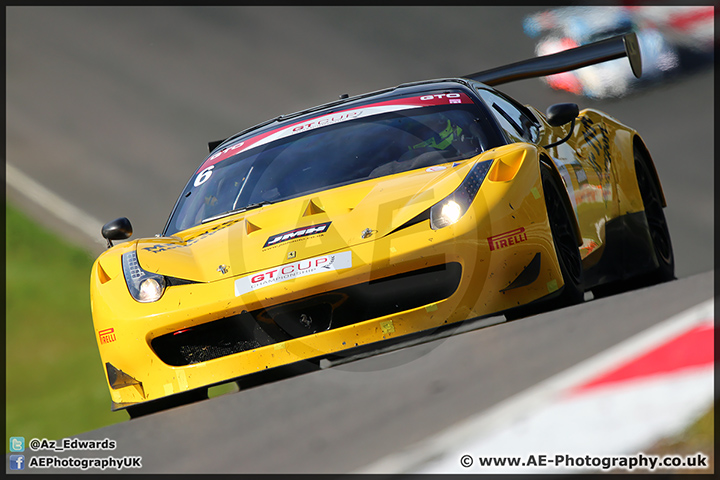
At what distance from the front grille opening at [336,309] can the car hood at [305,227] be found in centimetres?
18

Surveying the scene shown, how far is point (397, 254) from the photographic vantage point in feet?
9.89

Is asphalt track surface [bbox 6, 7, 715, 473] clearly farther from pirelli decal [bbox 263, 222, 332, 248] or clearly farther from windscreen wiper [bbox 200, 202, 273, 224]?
windscreen wiper [bbox 200, 202, 273, 224]

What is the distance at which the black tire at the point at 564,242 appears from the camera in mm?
3420

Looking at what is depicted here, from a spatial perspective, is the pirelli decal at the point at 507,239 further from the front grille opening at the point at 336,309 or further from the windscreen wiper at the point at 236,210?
the windscreen wiper at the point at 236,210

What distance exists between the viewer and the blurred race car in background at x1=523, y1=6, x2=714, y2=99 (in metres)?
11.3

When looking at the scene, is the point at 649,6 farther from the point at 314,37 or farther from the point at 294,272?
the point at 294,272

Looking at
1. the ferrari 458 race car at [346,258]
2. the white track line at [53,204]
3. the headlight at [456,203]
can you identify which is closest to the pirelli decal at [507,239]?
the ferrari 458 race car at [346,258]

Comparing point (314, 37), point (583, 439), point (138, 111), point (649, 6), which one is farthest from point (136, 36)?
point (583, 439)

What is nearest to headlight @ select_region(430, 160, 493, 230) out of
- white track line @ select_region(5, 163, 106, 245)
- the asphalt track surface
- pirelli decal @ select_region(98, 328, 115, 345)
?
the asphalt track surface

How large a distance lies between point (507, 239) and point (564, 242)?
2.00ft

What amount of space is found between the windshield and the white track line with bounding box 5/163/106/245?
4.83 m

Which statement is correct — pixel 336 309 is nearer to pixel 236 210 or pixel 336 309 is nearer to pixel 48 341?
pixel 236 210

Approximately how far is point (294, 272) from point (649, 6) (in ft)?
33.5

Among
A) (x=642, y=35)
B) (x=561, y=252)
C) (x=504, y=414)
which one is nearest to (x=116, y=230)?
(x=561, y=252)
